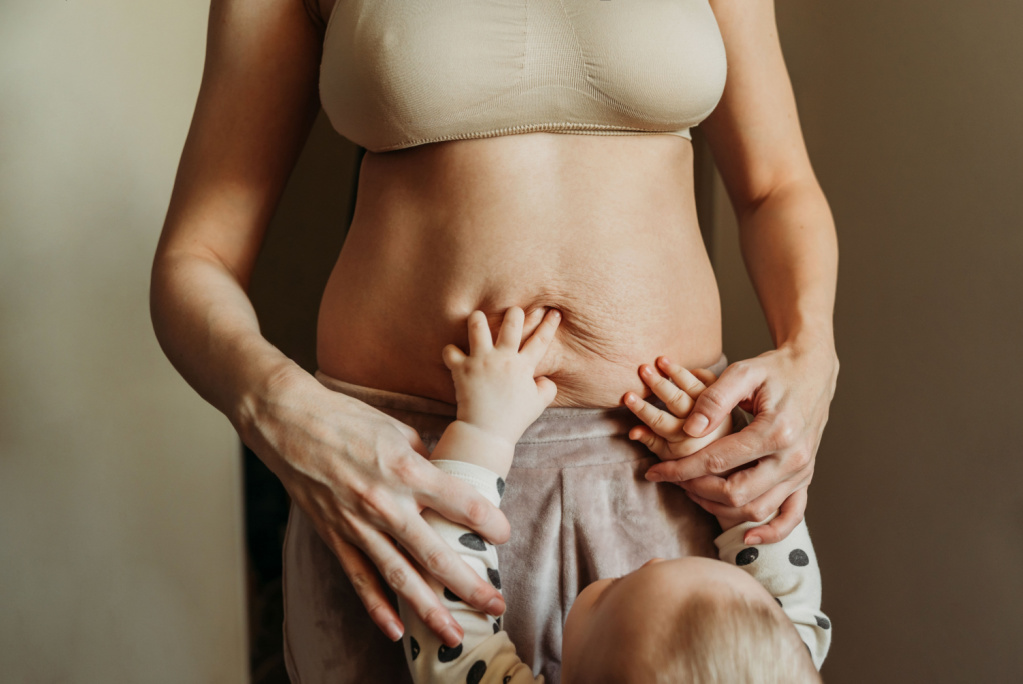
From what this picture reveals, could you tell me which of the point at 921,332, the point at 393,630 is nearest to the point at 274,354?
the point at 393,630

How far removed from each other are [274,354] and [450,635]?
314mm

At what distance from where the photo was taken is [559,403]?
0.75 metres

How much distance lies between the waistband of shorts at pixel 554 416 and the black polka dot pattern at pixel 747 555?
0.55 ft

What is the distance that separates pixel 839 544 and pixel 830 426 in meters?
0.25

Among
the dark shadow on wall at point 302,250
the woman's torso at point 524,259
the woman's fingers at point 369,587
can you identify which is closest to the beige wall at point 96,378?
the dark shadow on wall at point 302,250

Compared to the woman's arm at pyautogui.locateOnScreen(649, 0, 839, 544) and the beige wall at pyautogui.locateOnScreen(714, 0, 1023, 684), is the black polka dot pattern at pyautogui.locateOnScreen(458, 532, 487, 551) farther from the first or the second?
the beige wall at pyautogui.locateOnScreen(714, 0, 1023, 684)

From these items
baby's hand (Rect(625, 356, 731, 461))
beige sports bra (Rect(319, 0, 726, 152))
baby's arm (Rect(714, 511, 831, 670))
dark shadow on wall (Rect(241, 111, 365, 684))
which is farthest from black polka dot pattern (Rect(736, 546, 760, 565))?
dark shadow on wall (Rect(241, 111, 365, 684))

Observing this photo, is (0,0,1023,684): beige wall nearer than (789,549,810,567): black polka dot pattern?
No

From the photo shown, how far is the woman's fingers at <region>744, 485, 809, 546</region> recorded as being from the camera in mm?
707

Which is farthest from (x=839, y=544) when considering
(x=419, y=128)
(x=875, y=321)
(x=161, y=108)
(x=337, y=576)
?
(x=161, y=108)

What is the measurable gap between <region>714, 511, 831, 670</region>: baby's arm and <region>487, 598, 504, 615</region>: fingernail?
0.26m

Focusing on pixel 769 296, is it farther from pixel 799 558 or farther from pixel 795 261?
pixel 799 558

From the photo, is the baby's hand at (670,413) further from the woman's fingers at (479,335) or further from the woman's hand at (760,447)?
the woman's fingers at (479,335)

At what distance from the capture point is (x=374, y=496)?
60 cm
